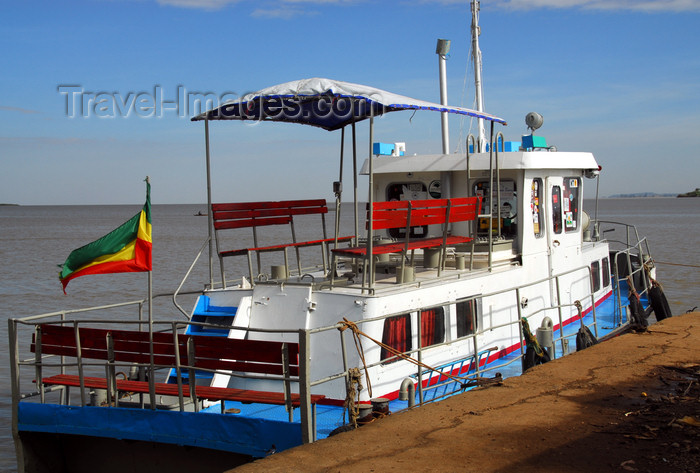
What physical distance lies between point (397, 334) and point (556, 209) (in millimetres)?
4858

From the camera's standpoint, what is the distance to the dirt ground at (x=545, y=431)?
568 centimetres

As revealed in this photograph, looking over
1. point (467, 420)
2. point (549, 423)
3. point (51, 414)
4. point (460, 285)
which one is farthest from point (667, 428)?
point (51, 414)

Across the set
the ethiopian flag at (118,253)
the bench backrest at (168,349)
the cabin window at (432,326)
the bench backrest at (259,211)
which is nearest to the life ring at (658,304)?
the cabin window at (432,326)

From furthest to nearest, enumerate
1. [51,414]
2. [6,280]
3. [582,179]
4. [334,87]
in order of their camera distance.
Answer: [6,280] < [582,179] < [334,87] < [51,414]

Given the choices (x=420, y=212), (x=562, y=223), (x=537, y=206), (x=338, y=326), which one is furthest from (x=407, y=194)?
(x=338, y=326)

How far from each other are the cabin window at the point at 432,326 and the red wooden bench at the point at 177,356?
220cm

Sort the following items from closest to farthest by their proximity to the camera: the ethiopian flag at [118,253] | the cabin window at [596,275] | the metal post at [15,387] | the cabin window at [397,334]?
the ethiopian flag at [118,253] < the metal post at [15,387] < the cabin window at [397,334] < the cabin window at [596,275]

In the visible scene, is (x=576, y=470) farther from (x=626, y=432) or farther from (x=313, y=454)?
(x=313, y=454)

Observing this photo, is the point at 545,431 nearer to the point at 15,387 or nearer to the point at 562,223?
the point at 15,387

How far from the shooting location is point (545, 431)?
20.9 feet

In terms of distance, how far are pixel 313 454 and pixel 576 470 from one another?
6.81 feet

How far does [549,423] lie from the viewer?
21.7ft

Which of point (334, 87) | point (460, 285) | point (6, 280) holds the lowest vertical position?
point (6, 280)

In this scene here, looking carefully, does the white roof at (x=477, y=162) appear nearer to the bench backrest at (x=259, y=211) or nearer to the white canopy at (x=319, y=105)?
the white canopy at (x=319, y=105)
